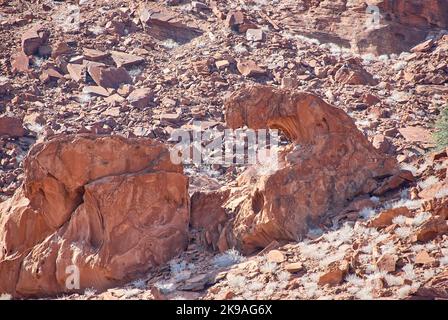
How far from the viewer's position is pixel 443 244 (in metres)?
11.3

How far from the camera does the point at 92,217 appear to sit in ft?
43.4

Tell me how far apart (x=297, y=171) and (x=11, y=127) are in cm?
1147

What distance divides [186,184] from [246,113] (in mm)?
1650

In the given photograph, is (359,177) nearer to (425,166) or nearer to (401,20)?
(425,166)

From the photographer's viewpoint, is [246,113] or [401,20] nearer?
[246,113]

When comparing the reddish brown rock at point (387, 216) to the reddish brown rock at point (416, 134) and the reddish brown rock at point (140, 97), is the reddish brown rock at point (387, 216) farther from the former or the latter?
the reddish brown rock at point (140, 97)

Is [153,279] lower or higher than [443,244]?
lower

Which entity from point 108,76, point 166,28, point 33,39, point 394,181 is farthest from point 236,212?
point 166,28

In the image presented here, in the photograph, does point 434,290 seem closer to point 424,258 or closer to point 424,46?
point 424,258

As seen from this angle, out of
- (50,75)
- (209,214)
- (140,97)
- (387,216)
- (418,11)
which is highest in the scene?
(418,11)

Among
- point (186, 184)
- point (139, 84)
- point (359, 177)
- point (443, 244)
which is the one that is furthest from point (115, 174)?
point (139, 84)

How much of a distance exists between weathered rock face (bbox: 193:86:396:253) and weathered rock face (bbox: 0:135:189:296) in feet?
3.48

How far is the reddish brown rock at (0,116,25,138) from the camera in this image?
73.5 ft

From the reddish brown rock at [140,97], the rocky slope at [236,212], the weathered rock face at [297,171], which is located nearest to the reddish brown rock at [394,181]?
the rocky slope at [236,212]
